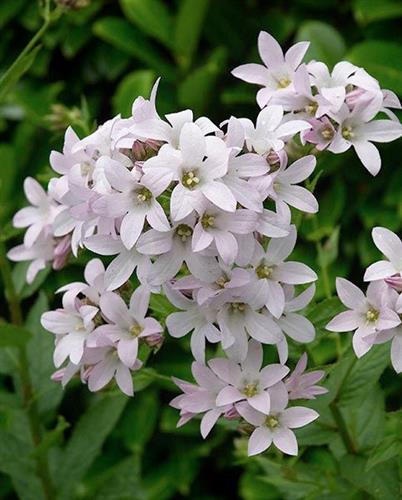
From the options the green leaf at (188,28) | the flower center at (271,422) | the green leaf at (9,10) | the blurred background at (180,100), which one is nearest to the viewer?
the flower center at (271,422)

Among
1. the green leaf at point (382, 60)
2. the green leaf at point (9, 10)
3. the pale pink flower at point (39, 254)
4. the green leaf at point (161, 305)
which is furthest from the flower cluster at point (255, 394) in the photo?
the green leaf at point (9, 10)

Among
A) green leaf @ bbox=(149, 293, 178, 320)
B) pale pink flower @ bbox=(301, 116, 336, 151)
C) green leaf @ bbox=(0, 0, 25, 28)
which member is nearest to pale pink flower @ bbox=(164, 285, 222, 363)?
green leaf @ bbox=(149, 293, 178, 320)

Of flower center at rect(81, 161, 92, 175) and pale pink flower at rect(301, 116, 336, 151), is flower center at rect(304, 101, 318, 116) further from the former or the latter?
flower center at rect(81, 161, 92, 175)

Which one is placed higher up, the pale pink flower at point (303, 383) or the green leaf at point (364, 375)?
the pale pink flower at point (303, 383)

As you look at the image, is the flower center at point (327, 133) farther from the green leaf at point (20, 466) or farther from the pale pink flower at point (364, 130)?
the green leaf at point (20, 466)

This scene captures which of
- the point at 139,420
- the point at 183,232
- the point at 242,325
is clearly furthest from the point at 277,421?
the point at 139,420

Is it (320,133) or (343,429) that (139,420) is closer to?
(343,429)

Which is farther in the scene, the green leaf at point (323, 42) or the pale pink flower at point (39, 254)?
the green leaf at point (323, 42)
